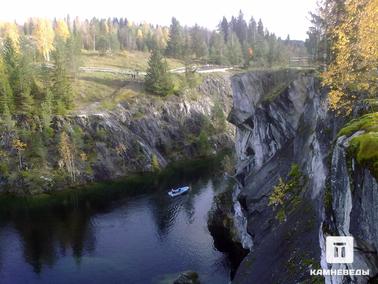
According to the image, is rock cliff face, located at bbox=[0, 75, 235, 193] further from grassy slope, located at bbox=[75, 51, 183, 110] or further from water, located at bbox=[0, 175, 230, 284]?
water, located at bbox=[0, 175, 230, 284]

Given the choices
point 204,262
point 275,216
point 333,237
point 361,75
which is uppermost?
point 361,75

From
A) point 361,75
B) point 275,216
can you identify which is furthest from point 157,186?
point 361,75

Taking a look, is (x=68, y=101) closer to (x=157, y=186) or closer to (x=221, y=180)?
(x=157, y=186)

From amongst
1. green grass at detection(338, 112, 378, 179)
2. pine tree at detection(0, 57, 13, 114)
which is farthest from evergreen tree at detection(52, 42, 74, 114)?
green grass at detection(338, 112, 378, 179)

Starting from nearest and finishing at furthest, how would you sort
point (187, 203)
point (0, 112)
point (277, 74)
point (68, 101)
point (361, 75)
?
1. point (361, 75)
2. point (277, 74)
3. point (187, 203)
4. point (0, 112)
5. point (68, 101)

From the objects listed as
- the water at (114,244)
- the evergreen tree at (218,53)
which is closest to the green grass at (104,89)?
the water at (114,244)

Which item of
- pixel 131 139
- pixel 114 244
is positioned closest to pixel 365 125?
pixel 114 244

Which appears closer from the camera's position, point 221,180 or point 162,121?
point 221,180
